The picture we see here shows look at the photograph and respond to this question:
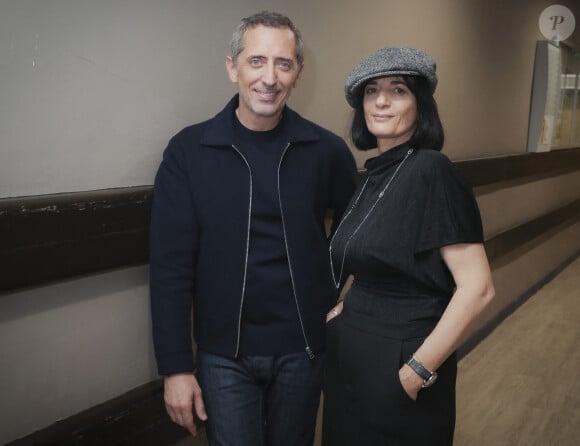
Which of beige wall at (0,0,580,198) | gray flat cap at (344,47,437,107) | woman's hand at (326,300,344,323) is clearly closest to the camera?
beige wall at (0,0,580,198)

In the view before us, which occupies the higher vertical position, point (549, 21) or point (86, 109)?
point (549, 21)

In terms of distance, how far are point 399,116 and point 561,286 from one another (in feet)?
16.7

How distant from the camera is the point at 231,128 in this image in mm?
1589

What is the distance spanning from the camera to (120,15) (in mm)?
1514

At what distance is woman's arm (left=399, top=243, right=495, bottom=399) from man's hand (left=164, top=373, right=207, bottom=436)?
56 cm

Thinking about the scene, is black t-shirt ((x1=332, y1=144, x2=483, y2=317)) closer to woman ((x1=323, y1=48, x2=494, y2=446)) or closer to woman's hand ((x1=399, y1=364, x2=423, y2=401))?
woman ((x1=323, y1=48, x2=494, y2=446))

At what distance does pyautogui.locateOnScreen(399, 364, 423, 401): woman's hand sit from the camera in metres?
1.42

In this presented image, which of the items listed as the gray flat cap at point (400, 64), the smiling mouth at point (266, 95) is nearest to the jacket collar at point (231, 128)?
the smiling mouth at point (266, 95)

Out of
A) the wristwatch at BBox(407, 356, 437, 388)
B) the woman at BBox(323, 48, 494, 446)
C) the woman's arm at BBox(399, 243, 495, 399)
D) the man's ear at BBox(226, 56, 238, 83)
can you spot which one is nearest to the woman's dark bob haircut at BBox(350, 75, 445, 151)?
the woman at BBox(323, 48, 494, 446)

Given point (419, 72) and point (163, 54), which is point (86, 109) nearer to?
point (163, 54)

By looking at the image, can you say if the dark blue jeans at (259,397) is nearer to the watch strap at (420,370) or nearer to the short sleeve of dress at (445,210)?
the watch strap at (420,370)

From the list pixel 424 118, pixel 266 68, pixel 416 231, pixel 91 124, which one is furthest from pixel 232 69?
pixel 416 231

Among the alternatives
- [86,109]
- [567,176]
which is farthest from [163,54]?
[567,176]

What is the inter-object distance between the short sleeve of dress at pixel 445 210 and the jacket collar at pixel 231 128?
0.39 meters
